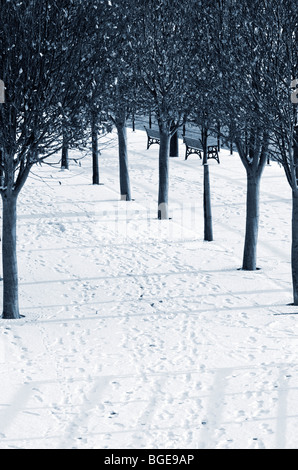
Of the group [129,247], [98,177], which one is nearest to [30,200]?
[98,177]

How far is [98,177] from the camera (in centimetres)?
2717

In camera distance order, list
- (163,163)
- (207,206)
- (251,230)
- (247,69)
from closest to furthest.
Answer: (247,69) → (251,230) → (207,206) → (163,163)

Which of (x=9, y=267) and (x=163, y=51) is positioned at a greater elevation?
(x=163, y=51)

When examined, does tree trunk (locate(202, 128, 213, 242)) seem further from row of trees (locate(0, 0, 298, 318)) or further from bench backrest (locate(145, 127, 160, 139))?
bench backrest (locate(145, 127, 160, 139))

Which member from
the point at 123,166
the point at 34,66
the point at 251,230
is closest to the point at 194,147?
the point at 123,166

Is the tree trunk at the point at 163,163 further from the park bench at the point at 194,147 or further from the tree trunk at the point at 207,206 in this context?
the park bench at the point at 194,147

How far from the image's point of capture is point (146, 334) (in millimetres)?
13633

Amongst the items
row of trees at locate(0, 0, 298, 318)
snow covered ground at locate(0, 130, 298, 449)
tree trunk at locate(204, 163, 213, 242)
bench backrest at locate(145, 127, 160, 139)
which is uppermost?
row of trees at locate(0, 0, 298, 318)

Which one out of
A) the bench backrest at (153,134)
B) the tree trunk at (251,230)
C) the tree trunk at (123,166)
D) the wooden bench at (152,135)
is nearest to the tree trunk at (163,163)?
the tree trunk at (123,166)

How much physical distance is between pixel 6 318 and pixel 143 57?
359 inches

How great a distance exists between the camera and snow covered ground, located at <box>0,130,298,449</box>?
9.84 metres

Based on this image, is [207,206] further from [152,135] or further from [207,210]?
[152,135]

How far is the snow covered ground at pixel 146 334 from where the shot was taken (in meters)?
9.84

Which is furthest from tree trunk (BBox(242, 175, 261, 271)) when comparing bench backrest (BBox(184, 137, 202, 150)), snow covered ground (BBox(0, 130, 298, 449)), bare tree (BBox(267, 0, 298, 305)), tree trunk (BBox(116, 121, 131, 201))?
bench backrest (BBox(184, 137, 202, 150))
